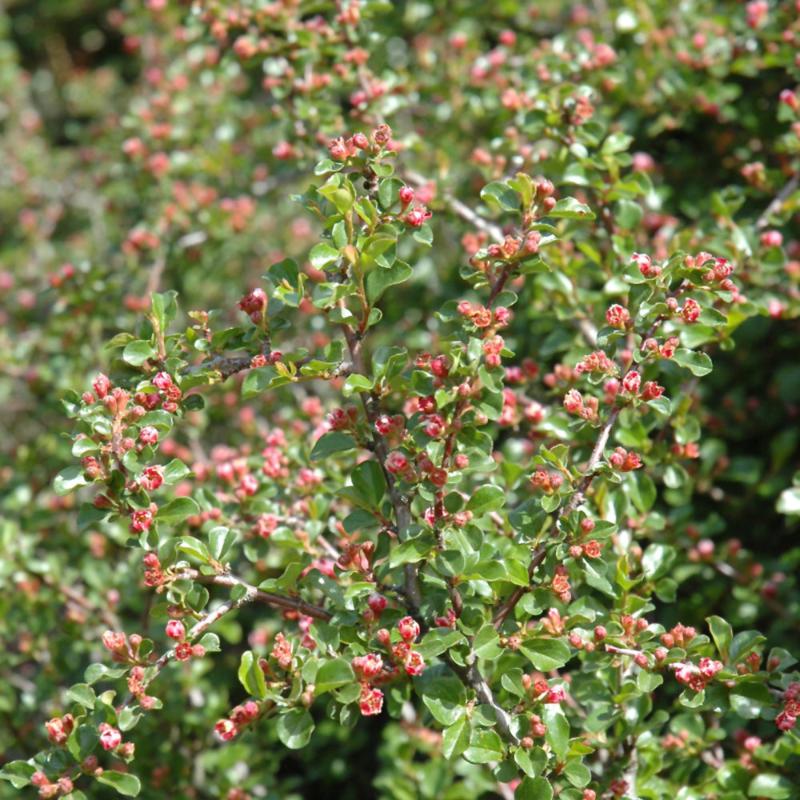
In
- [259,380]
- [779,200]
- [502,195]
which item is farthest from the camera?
Result: [779,200]

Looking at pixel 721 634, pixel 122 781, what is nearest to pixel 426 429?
pixel 721 634

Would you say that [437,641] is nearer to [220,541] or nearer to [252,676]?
[252,676]

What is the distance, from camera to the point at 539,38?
3.25m

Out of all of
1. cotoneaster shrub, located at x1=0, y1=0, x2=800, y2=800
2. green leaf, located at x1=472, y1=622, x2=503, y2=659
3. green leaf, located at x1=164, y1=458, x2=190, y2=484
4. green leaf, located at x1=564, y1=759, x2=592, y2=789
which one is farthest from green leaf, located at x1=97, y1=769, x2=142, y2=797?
green leaf, located at x1=564, y1=759, x2=592, y2=789

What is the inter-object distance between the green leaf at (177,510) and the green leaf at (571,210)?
75 cm

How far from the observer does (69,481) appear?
1.48m

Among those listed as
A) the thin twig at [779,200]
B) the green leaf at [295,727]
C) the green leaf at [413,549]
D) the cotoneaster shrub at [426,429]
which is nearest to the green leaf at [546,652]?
the cotoneaster shrub at [426,429]

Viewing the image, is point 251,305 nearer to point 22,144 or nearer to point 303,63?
point 303,63

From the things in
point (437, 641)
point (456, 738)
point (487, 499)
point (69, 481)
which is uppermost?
point (69, 481)

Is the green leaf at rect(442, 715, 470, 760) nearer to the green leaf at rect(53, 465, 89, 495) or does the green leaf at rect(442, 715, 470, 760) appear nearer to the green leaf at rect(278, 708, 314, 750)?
the green leaf at rect(278, 708, 314, 750)

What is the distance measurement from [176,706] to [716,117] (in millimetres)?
2057

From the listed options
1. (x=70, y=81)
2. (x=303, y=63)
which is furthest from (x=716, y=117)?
(x=70, y=81)

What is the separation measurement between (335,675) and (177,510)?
379mm

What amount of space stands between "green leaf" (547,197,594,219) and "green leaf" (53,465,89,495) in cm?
85
